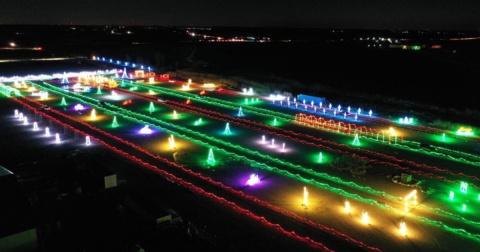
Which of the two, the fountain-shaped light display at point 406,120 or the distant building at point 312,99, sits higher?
the distant building at point 312,99

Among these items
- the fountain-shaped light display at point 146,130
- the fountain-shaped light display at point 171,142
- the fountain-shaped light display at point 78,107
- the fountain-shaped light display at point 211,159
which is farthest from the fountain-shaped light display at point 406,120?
the fountain-shaped light display at point 78,107

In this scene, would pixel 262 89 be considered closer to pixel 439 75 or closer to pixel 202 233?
pixel 439 75

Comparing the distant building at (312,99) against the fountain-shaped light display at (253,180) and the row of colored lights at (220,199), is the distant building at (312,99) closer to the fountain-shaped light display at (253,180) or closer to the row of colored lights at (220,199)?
the fountain-shaped light display at (253,180)

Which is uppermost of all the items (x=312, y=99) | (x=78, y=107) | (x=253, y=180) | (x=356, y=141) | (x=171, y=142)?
(x=312, y=99)

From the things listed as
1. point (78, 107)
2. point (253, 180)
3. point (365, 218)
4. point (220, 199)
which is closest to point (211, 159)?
point (253, 180)

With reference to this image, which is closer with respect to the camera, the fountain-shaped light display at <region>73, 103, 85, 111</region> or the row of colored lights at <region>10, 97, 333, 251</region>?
the row of colored lights at <region>10, 97, 333, 251</region>

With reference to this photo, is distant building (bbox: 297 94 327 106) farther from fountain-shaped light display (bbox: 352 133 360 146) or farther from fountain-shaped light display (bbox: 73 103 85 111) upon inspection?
fountain-shaped light display (bbox: 73 103 85 111)

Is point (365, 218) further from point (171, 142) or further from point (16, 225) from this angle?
point (171, 142)

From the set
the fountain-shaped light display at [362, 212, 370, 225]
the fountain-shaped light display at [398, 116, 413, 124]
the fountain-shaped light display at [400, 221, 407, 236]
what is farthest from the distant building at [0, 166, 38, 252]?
the fountain-shaped light display at [398, 116, 413, 124]

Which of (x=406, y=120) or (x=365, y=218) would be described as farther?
(x=406, y=120)
